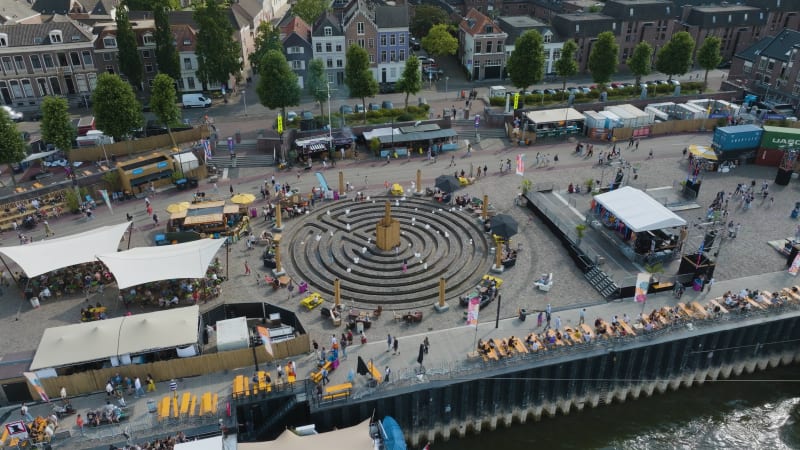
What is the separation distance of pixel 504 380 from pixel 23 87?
74.3 meters

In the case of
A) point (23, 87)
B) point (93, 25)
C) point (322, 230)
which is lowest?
point (322, 230)

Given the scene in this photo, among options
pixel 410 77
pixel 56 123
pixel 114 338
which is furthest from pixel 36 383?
pixel 410 77

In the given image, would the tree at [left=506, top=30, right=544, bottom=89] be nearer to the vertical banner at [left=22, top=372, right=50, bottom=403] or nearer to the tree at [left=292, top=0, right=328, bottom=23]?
the tree at [left=292, top=0, right=328, bottom=23]

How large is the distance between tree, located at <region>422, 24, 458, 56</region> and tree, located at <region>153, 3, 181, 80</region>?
128ft

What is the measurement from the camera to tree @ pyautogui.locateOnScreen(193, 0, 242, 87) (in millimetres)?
74125

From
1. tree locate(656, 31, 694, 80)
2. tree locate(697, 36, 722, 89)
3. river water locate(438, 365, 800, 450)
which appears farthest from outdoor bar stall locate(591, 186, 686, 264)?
tree locate(697, 36, 722, 89)

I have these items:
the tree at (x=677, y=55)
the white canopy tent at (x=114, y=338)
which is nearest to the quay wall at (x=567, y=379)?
the white canopy tent at (x=114, y=338)

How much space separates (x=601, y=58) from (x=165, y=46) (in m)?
58.2

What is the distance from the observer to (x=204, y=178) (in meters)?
59.5

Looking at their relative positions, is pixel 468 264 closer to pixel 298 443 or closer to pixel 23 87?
pixel 298 443

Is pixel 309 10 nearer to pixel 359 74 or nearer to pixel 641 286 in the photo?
pixel 359 74

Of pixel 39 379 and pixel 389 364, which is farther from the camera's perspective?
pixel 389 364

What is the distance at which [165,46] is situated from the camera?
3022 inches

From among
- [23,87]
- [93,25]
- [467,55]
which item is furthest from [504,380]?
[93,25]
